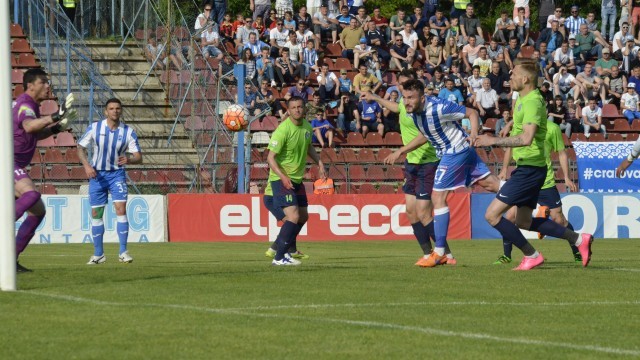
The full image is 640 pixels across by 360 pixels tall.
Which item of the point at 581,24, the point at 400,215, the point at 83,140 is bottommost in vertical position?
the point at 400,215

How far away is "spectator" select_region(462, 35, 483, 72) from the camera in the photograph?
114 ft

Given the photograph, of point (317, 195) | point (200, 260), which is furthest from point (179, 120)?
point (200, 260)

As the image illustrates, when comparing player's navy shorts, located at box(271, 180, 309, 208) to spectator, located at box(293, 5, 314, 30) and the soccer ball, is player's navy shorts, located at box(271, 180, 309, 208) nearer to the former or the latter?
the soccer ball

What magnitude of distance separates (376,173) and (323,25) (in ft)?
25.9

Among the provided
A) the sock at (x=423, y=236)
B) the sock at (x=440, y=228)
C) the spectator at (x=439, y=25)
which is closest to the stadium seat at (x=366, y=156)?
the spectator at (x=439, y=25)

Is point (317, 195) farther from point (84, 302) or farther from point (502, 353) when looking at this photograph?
point (502, 353)

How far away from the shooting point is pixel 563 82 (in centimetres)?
3462

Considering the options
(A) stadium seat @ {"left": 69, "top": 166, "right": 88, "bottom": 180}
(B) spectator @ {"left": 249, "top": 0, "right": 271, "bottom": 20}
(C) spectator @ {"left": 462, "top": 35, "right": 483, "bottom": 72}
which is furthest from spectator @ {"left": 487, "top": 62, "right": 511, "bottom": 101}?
(A) stadium seat @ {"left": 69, "top": 166, "right": 88, "bottom": 180}

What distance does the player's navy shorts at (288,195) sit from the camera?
15.9 meters

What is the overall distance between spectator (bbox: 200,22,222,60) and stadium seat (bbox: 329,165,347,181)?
17.1 feet

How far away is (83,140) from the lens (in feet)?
57.6

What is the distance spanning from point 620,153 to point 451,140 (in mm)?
15321

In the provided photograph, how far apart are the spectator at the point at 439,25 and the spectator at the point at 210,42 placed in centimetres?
693

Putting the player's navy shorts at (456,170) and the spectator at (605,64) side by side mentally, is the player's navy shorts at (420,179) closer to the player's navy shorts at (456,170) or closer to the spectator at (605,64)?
the player's navy shorts at (456,170)
